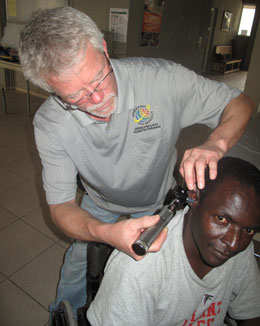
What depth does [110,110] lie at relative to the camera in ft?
3.37

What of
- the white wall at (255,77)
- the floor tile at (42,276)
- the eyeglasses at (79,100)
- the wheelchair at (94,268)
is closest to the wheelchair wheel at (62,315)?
the wheelchair at (94,268)

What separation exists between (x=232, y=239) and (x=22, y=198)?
2.15m

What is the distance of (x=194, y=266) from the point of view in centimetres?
86

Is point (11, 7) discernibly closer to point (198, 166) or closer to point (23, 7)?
point (23, 7)

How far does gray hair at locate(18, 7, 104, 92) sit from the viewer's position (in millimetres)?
816

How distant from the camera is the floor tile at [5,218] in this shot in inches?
85.0

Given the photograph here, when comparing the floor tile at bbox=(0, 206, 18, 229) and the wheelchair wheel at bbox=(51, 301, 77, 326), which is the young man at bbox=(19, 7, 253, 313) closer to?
the wheelchair wheel at bbox=(51, 301, 77, 326)

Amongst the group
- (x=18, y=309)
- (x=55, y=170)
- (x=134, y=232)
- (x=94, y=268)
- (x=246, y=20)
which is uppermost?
(x=246, y=20)

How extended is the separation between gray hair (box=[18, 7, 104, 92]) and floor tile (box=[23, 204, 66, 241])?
1.51 m

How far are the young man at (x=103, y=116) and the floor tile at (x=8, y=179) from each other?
1.61m

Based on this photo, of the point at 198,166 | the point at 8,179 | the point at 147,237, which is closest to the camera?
the point at 147,237

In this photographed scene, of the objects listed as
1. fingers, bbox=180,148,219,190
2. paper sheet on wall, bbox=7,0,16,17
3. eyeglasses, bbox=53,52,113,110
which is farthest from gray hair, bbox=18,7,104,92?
paper sheet on wall, bbox=7,0,16,17

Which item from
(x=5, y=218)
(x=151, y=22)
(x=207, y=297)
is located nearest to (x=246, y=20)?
(x=151, y=22)

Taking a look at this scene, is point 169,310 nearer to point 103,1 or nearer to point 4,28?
point 103,1
